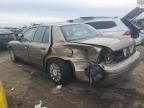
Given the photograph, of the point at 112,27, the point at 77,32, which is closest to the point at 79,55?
the point at 77,32

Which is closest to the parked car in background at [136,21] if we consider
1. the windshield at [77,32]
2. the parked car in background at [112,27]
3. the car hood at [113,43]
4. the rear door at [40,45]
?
the parked car in background at [112,27]

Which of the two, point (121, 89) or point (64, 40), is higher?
point (64, 40)

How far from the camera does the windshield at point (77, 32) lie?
20.0 ft

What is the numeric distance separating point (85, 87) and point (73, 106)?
108 centimetres

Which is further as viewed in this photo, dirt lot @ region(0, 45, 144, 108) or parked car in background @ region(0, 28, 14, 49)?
parked car in background @ region(0, 28, 14, 49)

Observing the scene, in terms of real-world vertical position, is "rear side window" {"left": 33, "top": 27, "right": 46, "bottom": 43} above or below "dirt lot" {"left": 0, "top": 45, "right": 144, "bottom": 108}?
above

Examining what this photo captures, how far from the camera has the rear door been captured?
6.31 m

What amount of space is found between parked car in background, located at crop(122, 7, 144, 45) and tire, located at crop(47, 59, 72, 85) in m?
4.73

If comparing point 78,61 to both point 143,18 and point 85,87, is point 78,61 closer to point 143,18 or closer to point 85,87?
point 85,87

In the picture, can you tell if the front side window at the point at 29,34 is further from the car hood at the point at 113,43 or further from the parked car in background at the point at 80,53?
the car hood at the point at 113,43

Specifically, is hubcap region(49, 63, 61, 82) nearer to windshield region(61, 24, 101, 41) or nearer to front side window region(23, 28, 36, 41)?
windshield region(61, 24, 101, 41)

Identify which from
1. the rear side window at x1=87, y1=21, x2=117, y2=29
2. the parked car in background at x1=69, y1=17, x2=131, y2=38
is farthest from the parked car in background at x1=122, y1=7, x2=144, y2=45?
the rear side window at x1=87, y1=21, x2=117, y2=29

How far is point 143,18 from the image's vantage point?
14.0 metres

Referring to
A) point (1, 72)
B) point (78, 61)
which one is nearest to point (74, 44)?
point (78, 61)
